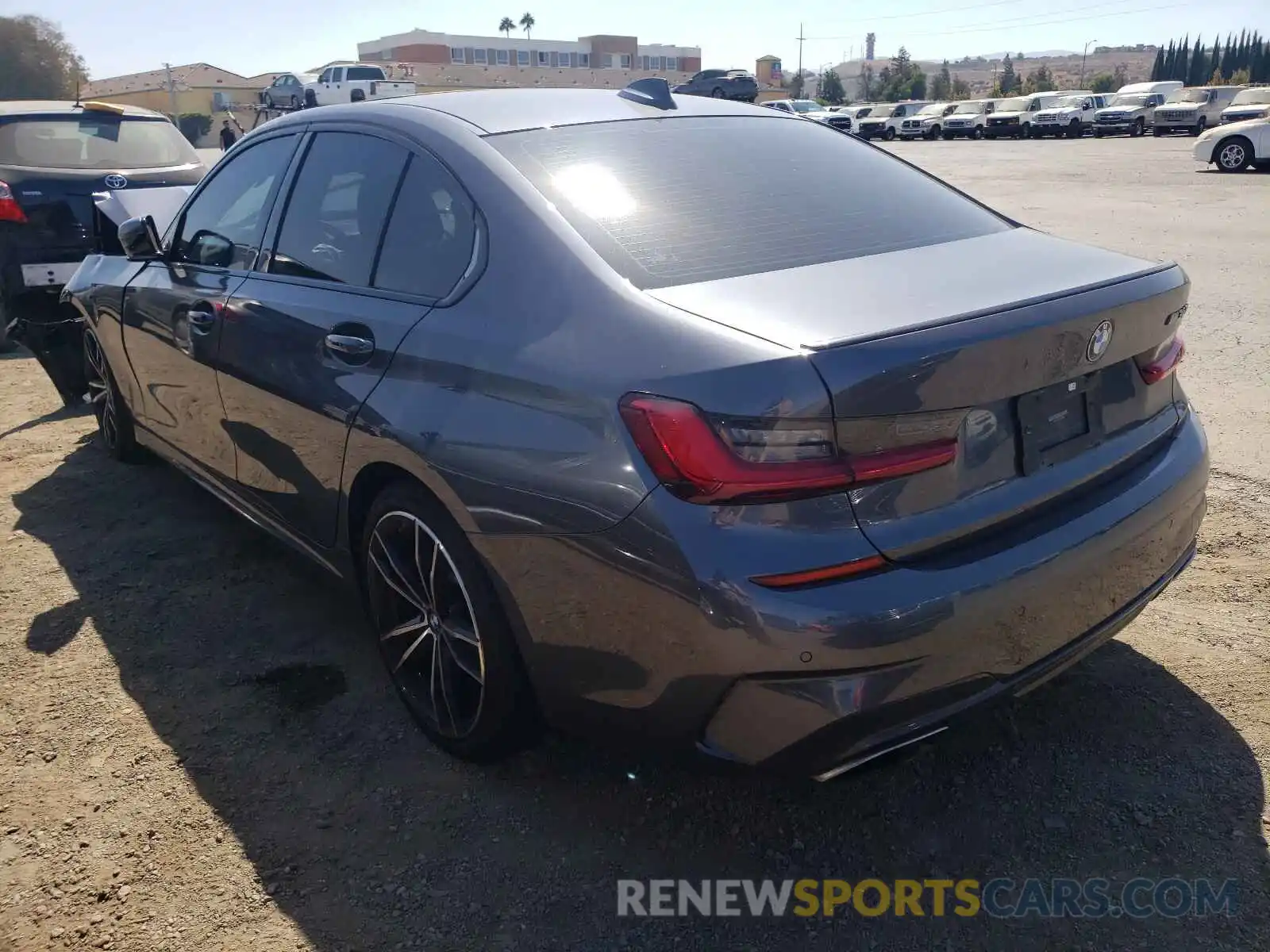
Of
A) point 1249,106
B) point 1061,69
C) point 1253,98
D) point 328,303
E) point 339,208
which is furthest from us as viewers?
point 1061,69

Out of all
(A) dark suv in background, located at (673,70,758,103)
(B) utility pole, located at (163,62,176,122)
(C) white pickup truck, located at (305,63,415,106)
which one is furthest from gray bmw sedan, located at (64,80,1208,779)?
(B) utility pole, located at (163,62,176,122)

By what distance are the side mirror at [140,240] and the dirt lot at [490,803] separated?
1.38 meters

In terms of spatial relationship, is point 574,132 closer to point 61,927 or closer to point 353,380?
point 353,380

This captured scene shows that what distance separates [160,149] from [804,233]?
22.7 ft

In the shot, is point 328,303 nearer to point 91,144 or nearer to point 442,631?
point 442,631

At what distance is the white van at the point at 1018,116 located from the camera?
4012 centimetres

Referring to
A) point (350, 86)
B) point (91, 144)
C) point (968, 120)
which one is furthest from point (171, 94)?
point (91, 144)

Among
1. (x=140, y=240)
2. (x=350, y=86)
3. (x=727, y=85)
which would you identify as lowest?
(x=140, y=240)

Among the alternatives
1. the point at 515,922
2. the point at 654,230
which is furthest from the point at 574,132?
the point at 515,922

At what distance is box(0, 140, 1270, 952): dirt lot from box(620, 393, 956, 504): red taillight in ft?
2.17

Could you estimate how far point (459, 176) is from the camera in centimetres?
271

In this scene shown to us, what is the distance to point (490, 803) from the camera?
271 cm

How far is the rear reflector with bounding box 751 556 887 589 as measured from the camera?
1.93m

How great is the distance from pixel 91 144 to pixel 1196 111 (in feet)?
121
